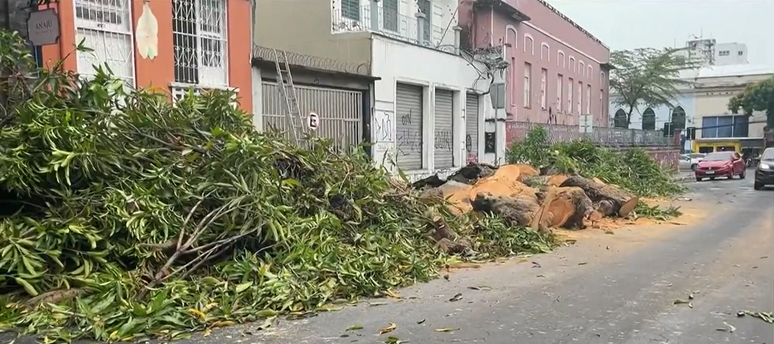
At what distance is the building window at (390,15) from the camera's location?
60.3 feet

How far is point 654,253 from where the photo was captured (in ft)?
31.4

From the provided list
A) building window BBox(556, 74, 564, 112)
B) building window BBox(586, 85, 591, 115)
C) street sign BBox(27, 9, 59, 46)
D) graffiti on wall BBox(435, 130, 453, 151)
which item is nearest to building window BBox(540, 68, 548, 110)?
building window BBox(556, 74, 564, 112)

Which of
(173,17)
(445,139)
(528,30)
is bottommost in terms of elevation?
(445,139)

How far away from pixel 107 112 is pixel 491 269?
497cm

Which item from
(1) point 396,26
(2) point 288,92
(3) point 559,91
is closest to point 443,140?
(1) point 396,26

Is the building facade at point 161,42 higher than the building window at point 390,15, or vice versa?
the building window at point 390,15

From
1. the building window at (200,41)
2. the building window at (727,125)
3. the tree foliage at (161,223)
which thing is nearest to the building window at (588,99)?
the building window at (727,125)

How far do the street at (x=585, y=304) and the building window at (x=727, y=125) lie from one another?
44503mm

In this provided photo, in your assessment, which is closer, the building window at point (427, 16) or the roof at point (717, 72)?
the building window at point (427, 16)

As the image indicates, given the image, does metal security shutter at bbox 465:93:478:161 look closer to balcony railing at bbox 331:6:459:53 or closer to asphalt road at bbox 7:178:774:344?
balcony railing at bbox 331:6:459:53

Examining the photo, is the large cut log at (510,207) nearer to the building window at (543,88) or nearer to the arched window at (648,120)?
the building window at (543,88)

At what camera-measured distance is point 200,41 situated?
37.5 feet

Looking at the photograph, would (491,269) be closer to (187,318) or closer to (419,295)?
(419,295)

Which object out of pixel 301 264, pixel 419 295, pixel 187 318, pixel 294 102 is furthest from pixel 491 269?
pixel 294 102
